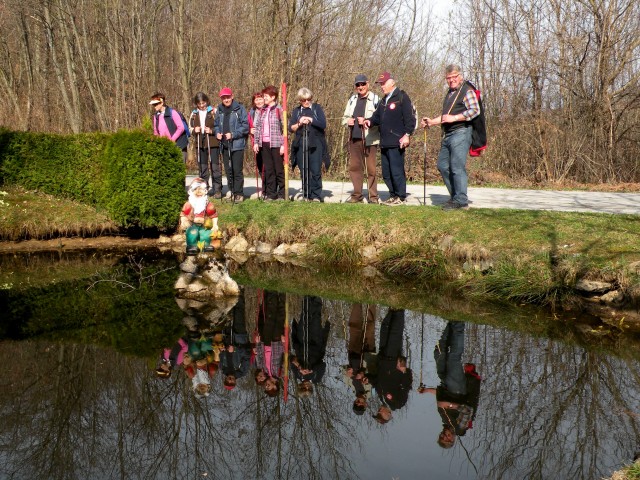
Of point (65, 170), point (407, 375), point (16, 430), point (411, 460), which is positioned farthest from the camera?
point (65, 170)

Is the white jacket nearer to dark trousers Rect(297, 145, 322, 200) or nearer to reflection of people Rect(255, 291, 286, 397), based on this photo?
dark trousers Rect(297, 145, 322, 200)

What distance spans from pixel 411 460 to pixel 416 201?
25.0ft

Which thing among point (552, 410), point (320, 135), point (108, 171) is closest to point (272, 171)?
point (320, 135)

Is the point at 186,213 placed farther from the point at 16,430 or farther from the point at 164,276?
the point at 16,430

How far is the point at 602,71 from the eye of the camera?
15.9 m

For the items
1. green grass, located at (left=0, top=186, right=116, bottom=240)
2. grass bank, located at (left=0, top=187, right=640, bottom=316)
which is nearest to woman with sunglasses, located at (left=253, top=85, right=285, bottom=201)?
grass bank, located at (left=0, top=187, right=640, bottom=316)

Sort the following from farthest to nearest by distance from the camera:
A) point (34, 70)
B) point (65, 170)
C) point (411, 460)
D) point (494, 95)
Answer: point (34, 70), point (494, 95), point (65, 170), point (411, 460)

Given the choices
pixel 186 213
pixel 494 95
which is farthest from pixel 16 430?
pixel 494 95

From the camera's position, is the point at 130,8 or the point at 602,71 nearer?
the point at 602,71

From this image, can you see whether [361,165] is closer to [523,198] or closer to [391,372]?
[523,198]

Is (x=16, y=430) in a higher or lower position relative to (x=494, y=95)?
lower

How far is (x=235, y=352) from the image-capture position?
6340 millimetres

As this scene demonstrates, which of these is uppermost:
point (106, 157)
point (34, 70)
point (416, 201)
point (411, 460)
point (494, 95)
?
point (34, 70)

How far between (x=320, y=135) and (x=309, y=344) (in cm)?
581
